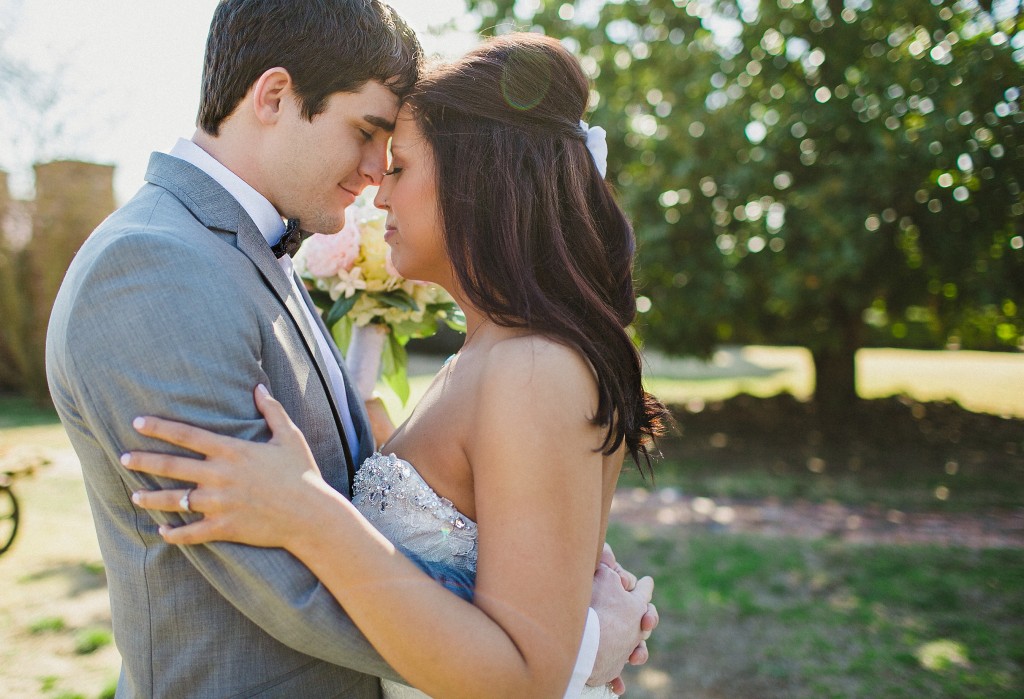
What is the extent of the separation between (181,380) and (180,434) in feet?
0.32

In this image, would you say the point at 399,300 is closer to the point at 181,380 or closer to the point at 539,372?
the point at 539,372

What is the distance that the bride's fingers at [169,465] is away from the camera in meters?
1.36

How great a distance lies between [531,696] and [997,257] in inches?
329

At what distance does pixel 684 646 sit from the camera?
4660mm

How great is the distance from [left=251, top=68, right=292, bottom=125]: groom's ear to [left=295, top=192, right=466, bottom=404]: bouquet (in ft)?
2.17

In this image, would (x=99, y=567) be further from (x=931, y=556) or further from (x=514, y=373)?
(x=931, y=556)

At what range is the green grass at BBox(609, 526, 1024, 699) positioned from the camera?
421 cm

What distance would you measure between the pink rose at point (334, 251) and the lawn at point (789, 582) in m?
0.70

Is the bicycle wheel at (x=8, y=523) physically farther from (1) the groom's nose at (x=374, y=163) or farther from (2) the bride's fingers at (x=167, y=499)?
(2) the bride's fingers at (x=167, y=499)

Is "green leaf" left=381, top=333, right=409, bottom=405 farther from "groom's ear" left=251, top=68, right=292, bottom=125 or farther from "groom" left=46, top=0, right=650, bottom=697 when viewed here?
"groom's ear" left=251, top=68, right=292, bottom=125

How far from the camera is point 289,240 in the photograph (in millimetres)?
2027

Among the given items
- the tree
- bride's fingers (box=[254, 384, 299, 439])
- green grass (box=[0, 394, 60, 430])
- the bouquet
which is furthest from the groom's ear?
green grass (box=[0, 394, 60, 430])

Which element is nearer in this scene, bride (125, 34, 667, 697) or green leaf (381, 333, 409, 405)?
bride (125, 34, 667, 697)

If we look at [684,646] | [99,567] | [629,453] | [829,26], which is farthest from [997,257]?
[99,567]
